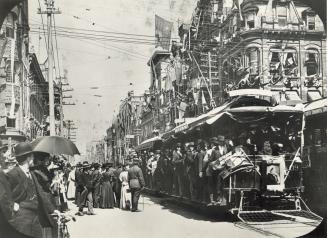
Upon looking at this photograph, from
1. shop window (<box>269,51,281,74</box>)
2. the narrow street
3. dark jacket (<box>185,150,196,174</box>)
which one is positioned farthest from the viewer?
shop window (<box>269,51,281,74</box>)

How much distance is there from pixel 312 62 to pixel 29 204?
2333cm

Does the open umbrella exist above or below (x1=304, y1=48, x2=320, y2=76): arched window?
below

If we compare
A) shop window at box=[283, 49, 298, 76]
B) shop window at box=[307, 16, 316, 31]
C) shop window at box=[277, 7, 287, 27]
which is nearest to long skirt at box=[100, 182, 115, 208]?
shop window at box=[283, 49, 298, 76]

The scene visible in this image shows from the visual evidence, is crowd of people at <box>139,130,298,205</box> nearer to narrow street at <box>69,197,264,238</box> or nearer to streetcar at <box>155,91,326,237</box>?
streetcar at <box>155,91,326,237</box>

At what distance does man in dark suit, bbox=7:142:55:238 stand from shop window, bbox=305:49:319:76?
22.5 m

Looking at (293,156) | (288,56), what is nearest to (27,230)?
(293,156)

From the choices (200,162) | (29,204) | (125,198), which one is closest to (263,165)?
(200,162)

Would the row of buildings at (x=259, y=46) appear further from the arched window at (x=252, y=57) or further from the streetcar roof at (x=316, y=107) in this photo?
the streetcar roof at (x=316, y=107)

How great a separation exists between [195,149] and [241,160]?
3.93m

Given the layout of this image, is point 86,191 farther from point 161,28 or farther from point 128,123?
point 128,123

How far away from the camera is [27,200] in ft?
21.2

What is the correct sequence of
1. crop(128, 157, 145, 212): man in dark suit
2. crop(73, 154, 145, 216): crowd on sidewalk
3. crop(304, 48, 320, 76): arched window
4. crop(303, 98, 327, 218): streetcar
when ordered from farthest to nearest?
crop(304, 48, 320, 76): arched window, crop(128, 157, 145, 212): man in dark suit, crop(73, 154, 145, 216): crowd on sidewalk, crop(303, 98, 327, 218): streetcar

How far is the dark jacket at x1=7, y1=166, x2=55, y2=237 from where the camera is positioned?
6332 millimetres

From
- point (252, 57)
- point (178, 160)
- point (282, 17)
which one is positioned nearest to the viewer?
point (178, 160)
